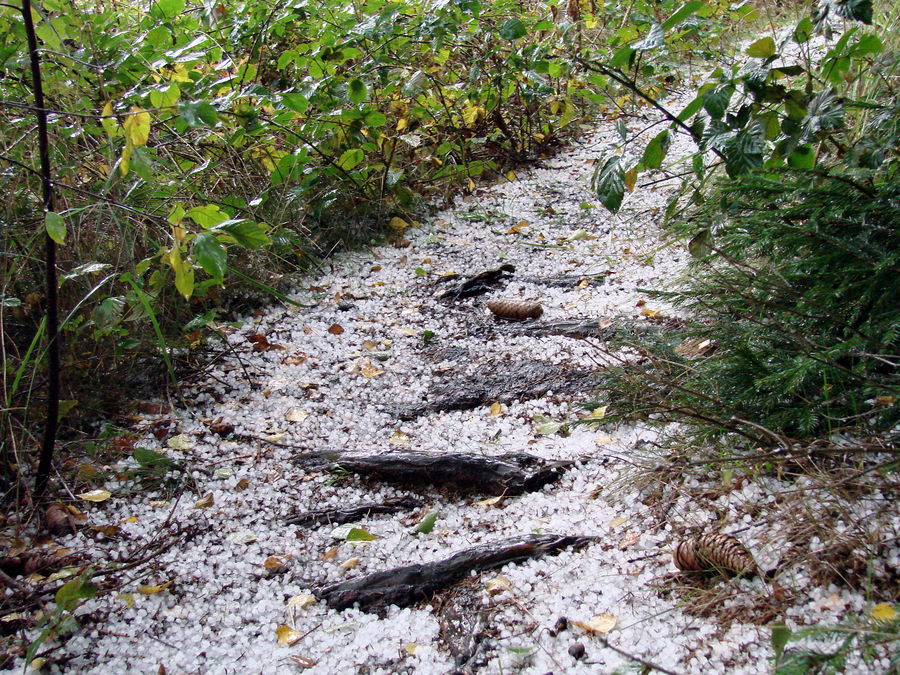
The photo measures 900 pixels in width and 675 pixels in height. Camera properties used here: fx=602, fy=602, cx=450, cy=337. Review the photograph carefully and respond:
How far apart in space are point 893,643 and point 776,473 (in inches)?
17.8

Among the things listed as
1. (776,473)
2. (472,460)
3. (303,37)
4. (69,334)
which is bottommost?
(472,460)

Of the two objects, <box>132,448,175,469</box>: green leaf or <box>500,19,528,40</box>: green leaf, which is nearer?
<box>132,448,175,469</box>: green leaf

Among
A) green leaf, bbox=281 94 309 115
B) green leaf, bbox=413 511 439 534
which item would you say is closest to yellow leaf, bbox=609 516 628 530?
green leaf, bbox=413 511 439 534

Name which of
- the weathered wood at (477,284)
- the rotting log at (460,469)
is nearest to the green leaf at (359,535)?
the rotting log at (460,469)

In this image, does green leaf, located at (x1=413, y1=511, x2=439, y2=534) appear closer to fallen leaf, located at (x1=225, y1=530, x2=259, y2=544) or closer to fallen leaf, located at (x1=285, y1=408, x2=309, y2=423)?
fallen leaf, located at (x1=225, y1=530, x2=259, y2=544)

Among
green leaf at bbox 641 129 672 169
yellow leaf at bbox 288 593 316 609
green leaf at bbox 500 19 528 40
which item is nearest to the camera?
yellow leaf at bbox 288 593 316 609

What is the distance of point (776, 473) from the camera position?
130 cm

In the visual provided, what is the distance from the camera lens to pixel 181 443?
5.82 feet

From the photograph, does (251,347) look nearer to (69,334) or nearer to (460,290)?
(69,334)

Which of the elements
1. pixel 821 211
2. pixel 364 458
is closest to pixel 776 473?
pixel 821 211

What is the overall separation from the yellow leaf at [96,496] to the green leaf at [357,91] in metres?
1.77

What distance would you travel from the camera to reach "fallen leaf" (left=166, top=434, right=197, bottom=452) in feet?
5.77

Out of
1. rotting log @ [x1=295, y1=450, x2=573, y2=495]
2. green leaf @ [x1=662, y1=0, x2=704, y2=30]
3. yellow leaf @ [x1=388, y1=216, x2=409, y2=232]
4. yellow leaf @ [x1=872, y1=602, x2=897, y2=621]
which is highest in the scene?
green leaf @ [x1=662, y1=0, x2=704, y2=30]

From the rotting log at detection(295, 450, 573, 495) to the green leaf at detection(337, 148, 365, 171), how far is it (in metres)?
1.48
